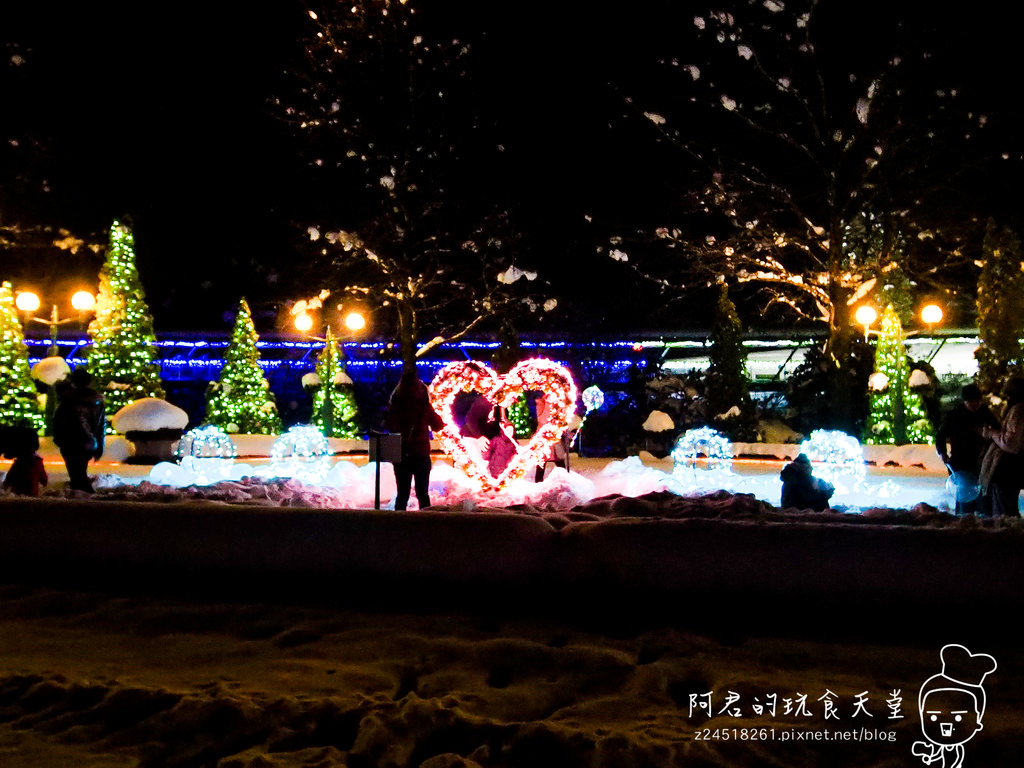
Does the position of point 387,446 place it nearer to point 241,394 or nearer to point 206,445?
point 206,445

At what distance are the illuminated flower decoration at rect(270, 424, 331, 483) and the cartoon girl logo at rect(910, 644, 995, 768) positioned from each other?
11.5 metres

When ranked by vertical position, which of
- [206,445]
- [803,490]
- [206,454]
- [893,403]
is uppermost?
[893,403]

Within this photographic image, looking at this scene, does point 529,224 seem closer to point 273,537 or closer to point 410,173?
point 410,173

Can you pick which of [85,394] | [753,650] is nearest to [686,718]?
[753,650]

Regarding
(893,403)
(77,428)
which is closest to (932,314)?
(893,403)

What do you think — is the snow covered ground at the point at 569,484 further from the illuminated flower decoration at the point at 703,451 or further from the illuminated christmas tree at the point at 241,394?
the illuminated christmas tree at the point at 241,394

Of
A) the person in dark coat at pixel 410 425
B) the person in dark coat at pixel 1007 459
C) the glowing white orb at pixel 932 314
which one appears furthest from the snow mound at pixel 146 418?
the glowing white orb at pixel 932 314

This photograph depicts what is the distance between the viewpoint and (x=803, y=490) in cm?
927

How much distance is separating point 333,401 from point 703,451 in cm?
1171

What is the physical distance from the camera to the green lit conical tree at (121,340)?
20141mm

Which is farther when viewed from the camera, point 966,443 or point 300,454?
point 300,454

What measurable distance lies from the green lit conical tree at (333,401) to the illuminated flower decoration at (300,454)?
708 cm

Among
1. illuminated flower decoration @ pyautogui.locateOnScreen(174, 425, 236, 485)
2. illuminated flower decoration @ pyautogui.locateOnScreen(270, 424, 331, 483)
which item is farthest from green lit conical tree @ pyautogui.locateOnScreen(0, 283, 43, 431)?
illuminated flower decoration @ pyautogui.locateOnScreen(270, 424, 331, 483)

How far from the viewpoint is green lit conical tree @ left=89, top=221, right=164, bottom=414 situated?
20.1 m
